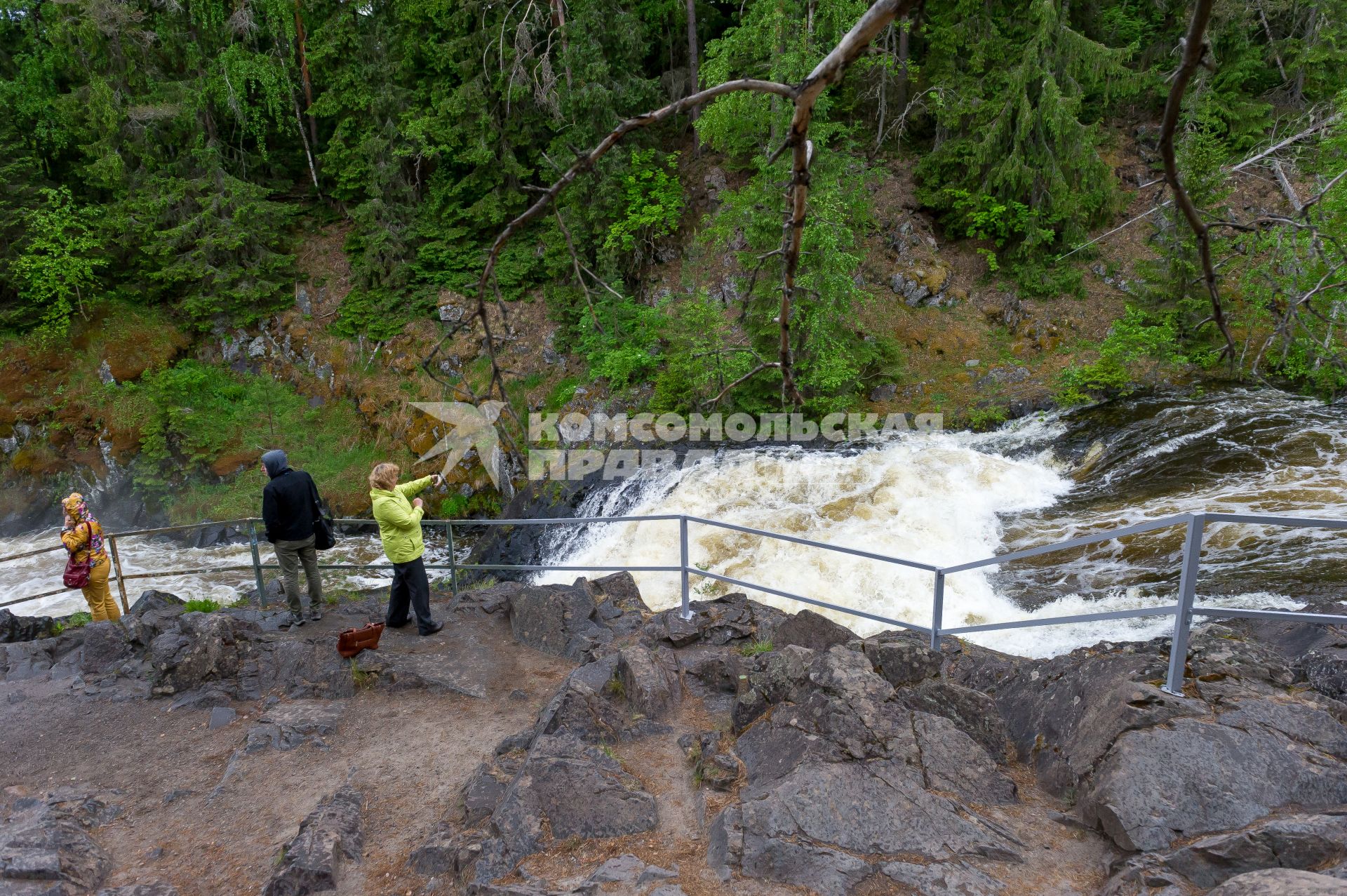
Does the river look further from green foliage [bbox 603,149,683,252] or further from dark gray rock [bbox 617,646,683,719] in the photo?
green foliage [bbox 603,149,683,252]

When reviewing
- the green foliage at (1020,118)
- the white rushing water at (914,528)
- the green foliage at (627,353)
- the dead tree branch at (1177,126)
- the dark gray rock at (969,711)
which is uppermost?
the green foliage at (1020,118)

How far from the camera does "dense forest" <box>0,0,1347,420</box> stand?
48.0 ft

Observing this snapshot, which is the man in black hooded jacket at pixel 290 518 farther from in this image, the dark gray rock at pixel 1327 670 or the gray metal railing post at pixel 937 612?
the dark gray rock at pixel 1327 670

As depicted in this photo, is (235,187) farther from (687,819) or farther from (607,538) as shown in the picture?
(687,819)

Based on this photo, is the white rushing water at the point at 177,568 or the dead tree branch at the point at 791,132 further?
the white rushing water at the point at 177,568

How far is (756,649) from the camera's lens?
5.38 metres

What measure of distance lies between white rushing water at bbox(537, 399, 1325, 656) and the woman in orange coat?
18.2 feet

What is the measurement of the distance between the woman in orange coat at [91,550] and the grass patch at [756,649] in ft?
19.6

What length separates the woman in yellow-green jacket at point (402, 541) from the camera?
5.56 metres

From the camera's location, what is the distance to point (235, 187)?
55.4 feet

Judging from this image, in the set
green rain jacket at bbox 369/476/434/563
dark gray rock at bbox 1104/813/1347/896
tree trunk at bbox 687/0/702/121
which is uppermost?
tree trunk at bbox 687/0/702/121

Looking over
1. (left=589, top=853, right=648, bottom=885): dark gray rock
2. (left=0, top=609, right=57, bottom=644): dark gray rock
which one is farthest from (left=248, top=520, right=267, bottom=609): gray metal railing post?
(left=589, top=853, right=648, bottom=885): dark gray rock

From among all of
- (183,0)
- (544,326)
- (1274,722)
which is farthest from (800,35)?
(183,0)

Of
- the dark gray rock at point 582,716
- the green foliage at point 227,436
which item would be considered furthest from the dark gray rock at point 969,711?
the green foliage at point 227,436
